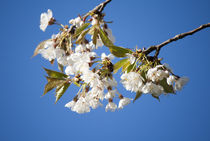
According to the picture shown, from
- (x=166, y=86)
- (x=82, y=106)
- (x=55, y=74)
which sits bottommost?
(x=82, y=106)

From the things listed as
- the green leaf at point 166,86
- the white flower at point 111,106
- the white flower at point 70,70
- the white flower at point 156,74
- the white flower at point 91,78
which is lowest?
the white flower at point 91,78

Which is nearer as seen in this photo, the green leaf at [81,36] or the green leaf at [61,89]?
the green leaf at [81,36]

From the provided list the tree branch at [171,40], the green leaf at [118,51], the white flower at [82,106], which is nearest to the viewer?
the tree branch at [171,40]

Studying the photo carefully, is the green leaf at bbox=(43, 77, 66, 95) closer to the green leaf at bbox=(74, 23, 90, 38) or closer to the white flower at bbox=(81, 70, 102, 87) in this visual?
the white flower at bbox=(81, 70, 102, 87)

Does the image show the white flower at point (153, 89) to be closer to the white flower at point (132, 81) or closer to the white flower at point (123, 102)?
the white flower at point (132, 81)

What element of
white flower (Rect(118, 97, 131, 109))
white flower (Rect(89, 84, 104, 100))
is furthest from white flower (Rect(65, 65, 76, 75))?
white flower (Rect(118, 97, 131, 109))

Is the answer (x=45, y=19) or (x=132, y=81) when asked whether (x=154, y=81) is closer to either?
(x=132, y=81)

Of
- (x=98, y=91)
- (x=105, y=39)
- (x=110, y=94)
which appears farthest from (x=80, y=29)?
(x=110, y=94)

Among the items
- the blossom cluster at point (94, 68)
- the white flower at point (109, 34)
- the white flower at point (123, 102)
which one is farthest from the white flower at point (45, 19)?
the white flower at point (123, 102)
